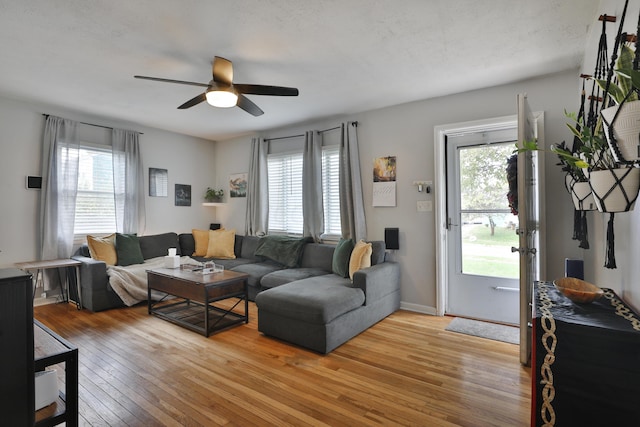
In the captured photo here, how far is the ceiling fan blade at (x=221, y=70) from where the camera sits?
2680 mm

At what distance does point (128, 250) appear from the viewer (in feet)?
14.6

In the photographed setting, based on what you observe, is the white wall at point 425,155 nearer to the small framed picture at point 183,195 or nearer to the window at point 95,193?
the small framed picture at point 183,195

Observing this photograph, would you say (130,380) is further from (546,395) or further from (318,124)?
(318,124)

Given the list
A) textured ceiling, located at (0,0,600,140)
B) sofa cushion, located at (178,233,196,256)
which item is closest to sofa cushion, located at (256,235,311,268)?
sofa cushion, located at (178,233,196,256)

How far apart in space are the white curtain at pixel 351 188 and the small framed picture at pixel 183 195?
9.92ft

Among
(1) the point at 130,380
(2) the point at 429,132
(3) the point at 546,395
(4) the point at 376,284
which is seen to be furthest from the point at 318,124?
(3) the point at 546,395

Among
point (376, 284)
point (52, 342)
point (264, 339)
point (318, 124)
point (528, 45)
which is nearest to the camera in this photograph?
point (52, 342)

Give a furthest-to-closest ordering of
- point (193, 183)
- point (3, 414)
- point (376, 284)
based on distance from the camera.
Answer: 1. point (193, 183)
2. point (376, 284)
3. point (3, 414)

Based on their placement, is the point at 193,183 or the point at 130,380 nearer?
the point at 130,380

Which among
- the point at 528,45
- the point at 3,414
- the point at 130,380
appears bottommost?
the point at 130,380

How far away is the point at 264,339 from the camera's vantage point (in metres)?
3.11

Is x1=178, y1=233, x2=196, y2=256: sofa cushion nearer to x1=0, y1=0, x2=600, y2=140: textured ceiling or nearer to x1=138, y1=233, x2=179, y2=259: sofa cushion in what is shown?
x1=138, y1=233, x2=179, y2=259: sofa cushion

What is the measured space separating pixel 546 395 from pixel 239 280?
2.81 metres

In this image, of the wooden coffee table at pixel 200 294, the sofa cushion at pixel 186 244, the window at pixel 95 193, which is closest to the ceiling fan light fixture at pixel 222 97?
the wooden coffee table at pixel 200 294
